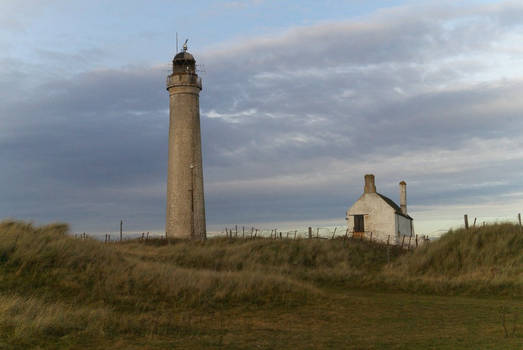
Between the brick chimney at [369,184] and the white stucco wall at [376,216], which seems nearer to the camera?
the white stucco wall at [376,216]

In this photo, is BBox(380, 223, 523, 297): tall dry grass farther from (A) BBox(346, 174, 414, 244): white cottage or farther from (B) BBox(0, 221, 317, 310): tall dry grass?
(A) BBox(346, 174, 414, 244): white cottage

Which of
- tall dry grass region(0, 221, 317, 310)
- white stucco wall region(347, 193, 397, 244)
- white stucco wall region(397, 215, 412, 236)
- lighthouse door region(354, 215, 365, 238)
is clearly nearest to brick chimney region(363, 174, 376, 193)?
white stucco wall region(347, 193, 397, 244)

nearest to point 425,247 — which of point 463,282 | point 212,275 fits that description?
point 463,282

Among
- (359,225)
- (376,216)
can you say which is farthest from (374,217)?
(359,225)

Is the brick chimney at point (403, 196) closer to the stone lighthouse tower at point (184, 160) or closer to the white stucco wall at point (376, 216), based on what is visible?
the white stucco wall at point (376, 216)

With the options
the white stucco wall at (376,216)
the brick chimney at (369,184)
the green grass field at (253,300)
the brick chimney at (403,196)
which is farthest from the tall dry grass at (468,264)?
the brick chimney at (403,196)

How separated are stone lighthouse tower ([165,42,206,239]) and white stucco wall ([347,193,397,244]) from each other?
40.2ft

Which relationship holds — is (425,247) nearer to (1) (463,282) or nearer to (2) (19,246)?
(1) (463,282)

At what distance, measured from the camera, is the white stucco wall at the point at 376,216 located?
3903 cm

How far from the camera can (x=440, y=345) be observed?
1073 cm

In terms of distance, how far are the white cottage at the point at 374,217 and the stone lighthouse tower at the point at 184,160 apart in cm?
1194

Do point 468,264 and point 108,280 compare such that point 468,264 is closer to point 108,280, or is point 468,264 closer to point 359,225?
point 359,225

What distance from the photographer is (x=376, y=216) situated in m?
39.5

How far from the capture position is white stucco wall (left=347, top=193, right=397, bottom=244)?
128 feet
